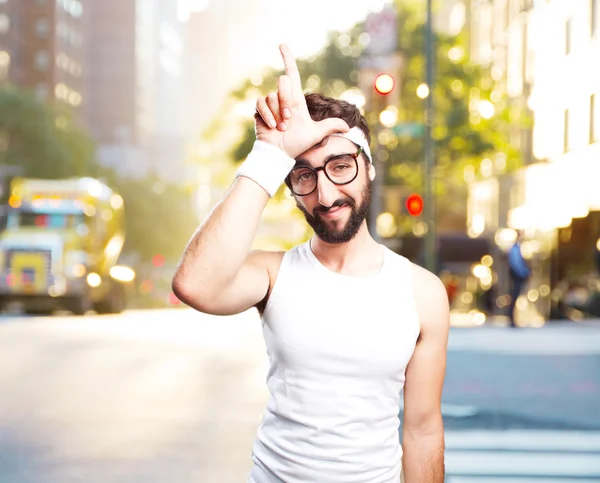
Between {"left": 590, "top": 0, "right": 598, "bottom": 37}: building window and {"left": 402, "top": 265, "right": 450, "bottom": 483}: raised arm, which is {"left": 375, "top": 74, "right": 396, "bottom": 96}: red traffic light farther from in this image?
{"left": 590, "top": 0, "right": 598, "bottom": 37}: building window

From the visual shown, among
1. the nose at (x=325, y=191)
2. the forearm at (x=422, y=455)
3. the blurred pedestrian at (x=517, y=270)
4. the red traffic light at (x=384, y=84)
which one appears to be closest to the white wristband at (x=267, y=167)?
the nose at (x=325, y=191)

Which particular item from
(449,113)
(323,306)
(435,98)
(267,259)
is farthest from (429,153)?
(323,306)

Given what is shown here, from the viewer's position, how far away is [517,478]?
8.35 meters

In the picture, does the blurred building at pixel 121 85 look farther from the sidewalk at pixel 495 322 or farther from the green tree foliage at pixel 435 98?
the sidewalk at pixel 495 322

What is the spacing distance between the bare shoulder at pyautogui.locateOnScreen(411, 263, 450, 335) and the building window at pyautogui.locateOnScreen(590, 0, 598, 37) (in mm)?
30493

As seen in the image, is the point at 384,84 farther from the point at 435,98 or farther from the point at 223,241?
the point at 435,98

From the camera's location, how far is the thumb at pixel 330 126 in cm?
310

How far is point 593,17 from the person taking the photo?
32.7 meters

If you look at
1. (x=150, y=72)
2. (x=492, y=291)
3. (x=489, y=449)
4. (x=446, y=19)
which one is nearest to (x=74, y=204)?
(x=492, y=291)

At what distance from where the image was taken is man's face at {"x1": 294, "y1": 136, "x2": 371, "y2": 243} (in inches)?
124

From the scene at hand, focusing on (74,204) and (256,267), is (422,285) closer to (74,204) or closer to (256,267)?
(256,267)

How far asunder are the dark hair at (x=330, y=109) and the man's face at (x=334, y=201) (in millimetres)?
74

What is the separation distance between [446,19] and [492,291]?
37.0 m

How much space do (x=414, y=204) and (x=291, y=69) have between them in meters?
19.7
